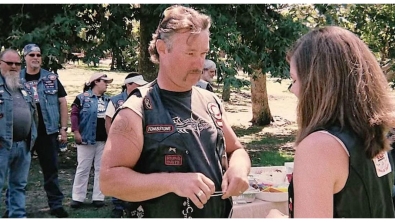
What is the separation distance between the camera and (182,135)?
1.88 m

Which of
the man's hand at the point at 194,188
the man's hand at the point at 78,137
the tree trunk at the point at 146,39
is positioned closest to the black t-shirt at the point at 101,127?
the man's hand at the point at 78,137

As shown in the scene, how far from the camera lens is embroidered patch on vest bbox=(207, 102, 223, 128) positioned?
2072 millimetres

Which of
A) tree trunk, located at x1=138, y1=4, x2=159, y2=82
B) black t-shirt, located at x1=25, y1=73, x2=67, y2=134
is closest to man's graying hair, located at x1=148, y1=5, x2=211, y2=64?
black t-shirt, located at x1=25, y1=73, x2=67, y2=134

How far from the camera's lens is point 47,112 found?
5.05 m

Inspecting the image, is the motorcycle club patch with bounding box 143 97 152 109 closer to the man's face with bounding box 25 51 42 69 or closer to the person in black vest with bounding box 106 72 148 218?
the person in black vest with bounding box 106 72 148 218

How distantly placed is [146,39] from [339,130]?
6.92m

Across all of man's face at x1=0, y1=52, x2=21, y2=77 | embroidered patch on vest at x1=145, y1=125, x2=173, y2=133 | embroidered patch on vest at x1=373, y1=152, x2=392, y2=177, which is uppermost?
man's face at x1=0, y1=52, x2=21, y2=77

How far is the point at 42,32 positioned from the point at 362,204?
625 centimetres

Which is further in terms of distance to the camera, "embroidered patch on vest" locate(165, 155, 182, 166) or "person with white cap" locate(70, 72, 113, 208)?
"person with white cap" locate(70, 72, 113, 208)

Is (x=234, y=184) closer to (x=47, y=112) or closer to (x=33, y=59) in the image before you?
(x=47, y=112)

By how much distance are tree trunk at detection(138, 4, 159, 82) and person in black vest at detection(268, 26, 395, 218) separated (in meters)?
6.18

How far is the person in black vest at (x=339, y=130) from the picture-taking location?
1403 millimetres

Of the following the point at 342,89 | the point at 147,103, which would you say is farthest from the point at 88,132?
the point at 342,89

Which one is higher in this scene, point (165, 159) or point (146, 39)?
point (146, 39)
